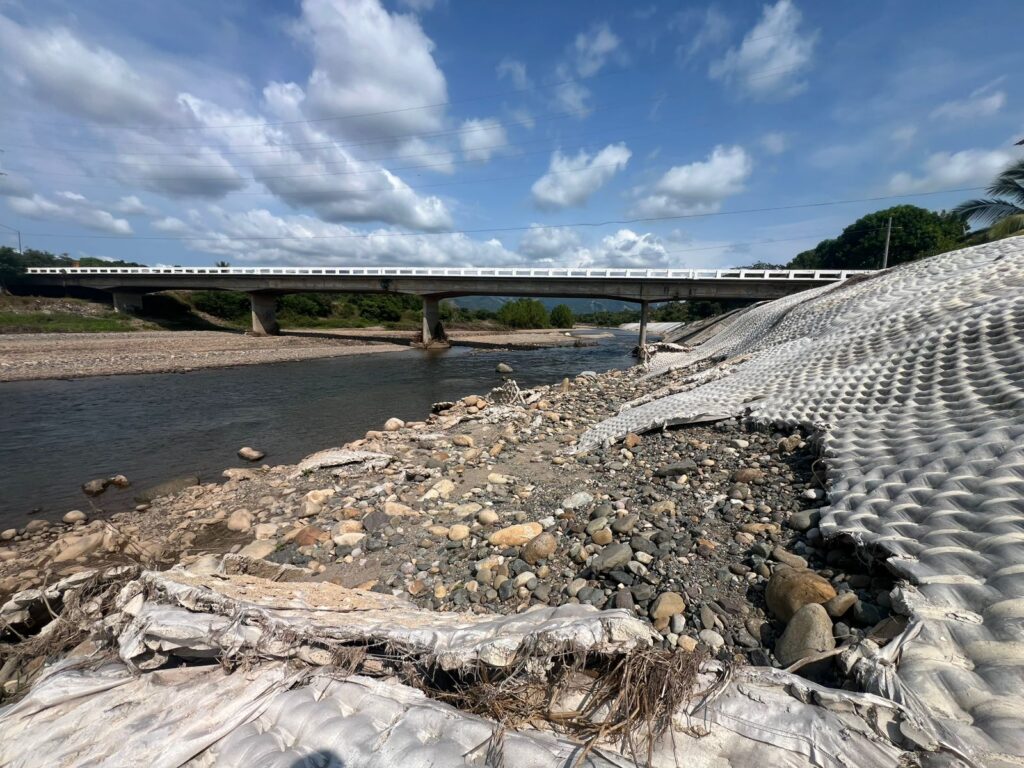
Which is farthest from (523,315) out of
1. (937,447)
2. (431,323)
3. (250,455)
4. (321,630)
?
(321,630)

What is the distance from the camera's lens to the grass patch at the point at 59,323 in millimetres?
29297

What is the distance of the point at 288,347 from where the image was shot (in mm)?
29844

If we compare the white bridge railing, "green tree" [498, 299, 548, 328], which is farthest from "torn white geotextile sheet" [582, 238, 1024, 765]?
"green tree" [498, 299, 548, 328]

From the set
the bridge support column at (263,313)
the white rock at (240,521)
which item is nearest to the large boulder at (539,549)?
the white rock at (240,521)

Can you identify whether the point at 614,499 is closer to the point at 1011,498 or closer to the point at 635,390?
the point at 1011,498

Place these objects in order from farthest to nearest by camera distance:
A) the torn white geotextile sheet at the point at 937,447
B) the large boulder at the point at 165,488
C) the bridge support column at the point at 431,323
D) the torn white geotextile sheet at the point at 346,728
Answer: the bridge support column at the point at 431,323
the large boulder at the point at 165,488
the torn white geotextile sheet at the point at 937,447
the torn white geotextile sheet at the point at 346,728

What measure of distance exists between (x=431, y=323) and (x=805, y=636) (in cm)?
3597

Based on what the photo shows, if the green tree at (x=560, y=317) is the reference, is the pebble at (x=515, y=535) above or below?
below

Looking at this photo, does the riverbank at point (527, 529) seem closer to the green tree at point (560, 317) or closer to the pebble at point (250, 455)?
the pebble at point (250, 455)

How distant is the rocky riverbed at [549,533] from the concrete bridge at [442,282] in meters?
25.0

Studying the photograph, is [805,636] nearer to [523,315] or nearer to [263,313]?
[263,313]

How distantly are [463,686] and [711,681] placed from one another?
99 centimetres

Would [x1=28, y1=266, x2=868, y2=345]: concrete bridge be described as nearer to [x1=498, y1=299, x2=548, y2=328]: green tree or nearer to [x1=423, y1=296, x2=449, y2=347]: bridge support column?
[x1=423, y1=296, x2=449, y2=347]: bridge support column

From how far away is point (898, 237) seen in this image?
49.2 m
